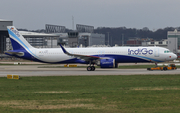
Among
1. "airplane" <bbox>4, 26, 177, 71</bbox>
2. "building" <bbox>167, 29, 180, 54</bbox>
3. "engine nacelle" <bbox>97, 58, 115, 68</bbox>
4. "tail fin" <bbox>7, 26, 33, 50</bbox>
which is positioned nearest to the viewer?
"engine nacelle" <bbox>97, 58, 115, 68</bbox>

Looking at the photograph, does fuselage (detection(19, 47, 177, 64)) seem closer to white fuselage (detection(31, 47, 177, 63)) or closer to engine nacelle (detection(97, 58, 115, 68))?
white fuselage (detection(31, 47, 177, 63))

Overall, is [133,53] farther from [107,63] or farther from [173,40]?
[173,40]

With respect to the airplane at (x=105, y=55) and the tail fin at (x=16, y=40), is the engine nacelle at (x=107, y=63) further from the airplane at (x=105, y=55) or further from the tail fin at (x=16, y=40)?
the tail fin at (x=16, y=40)

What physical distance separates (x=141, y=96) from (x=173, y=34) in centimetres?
15442

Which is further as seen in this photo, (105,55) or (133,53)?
(105,55)

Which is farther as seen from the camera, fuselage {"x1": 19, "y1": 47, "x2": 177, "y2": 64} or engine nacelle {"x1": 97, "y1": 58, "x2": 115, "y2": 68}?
fuselage {"x1": 19, "y1": 47, "x2": 177, "y2": 64}

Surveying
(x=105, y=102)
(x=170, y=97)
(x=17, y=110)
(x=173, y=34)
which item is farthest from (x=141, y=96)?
(x=173, y=34)

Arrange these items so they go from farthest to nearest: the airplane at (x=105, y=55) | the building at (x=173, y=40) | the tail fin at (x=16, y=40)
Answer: the building at (x=173, y=40) < the tail fin at (x=16, y=40) < the airplane at (x=105, y=55)

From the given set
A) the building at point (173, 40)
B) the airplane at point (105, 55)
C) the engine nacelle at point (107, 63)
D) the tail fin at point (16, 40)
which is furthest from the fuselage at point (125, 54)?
the building at point (173, 40)

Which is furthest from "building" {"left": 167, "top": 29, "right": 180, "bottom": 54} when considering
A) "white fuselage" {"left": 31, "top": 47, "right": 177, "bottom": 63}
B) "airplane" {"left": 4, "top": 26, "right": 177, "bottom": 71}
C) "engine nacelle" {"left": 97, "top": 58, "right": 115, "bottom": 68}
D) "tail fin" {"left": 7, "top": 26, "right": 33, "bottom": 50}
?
"tail fin" {"left": 7, "top": 26, "right": 33, "bottom": 50}

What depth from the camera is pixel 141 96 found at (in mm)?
17562

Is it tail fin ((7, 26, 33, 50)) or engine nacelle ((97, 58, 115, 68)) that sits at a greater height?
tail fin ((7, 26, 33, 50))

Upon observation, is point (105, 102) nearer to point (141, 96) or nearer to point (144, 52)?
point (141, 96)

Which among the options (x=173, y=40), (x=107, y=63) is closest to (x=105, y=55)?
(x=107, y=63)
